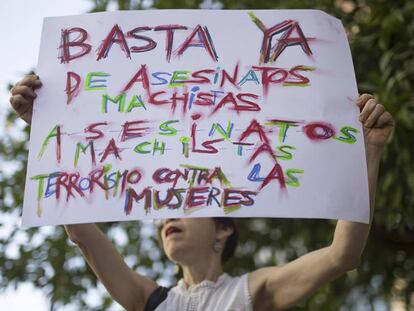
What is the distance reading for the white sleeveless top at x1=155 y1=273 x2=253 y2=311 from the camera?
2.50 m

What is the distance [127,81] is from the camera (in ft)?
8.02

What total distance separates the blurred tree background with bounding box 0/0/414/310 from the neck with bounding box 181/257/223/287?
1.22 metres

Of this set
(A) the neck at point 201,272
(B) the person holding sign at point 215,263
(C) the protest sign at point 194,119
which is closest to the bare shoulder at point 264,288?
(B) the person holding sign at point 215,263

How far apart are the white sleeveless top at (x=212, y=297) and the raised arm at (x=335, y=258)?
38 millimetres

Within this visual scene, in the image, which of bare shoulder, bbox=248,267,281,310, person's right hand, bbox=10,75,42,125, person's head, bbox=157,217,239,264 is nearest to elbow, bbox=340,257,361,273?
bare shoulder, bbox=248,267,281,310

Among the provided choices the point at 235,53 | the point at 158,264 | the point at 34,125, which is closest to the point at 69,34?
the point at 34,125

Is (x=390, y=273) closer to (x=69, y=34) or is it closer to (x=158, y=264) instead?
(x=158, y=264)

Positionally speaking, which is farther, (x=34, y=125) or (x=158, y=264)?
(x=158, y=264)

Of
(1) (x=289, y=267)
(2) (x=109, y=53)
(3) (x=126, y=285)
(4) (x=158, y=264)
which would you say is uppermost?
(2) (x=109, y=53)

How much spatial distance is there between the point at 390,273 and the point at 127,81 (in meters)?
2.55

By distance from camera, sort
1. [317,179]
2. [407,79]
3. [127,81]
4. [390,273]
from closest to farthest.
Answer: [317,179]
[127,81]
[407,79]
[390,273]

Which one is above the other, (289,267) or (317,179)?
(317,179)

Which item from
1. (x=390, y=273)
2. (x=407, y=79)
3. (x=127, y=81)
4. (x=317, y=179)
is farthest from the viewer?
(x=390, y=273)

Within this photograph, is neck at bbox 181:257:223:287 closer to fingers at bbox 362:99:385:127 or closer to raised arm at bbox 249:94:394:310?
raised arm at bbox 249:94:394:310
